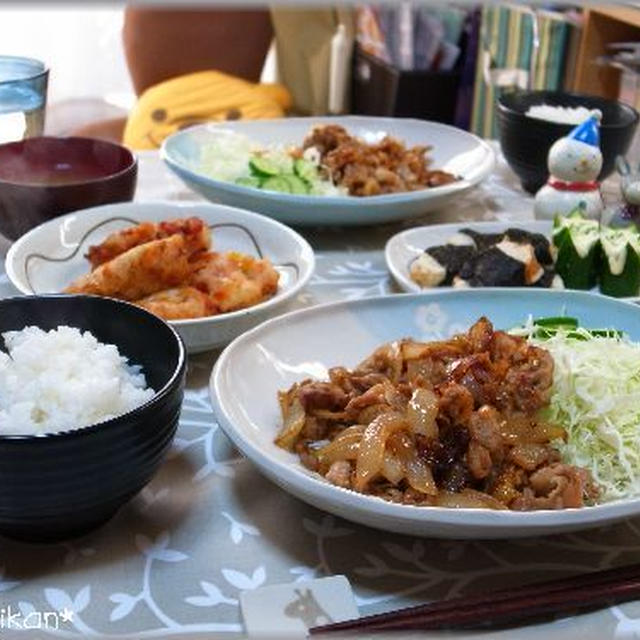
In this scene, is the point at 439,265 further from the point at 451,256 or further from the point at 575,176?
the point at 575,176

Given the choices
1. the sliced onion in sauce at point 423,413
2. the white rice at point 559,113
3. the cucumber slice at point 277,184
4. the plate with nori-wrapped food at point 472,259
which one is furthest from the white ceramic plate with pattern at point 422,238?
the sliced onion in sauce at point 423,413

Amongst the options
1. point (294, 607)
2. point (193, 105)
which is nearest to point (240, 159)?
point (294, 607)

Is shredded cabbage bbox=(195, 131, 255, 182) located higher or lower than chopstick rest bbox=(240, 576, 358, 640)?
higher

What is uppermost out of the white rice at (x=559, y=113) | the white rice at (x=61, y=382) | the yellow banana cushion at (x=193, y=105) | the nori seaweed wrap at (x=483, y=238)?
the white rice at (x=559, y=113)

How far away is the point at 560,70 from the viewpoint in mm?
3285

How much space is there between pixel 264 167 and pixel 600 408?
38.8 inches

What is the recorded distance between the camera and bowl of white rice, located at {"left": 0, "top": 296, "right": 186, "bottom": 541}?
75 cm

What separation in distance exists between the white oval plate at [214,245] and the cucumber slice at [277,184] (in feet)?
0.63

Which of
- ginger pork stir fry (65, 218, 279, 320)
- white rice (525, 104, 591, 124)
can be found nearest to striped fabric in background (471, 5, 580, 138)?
white rice (525, 104, 591, 124)

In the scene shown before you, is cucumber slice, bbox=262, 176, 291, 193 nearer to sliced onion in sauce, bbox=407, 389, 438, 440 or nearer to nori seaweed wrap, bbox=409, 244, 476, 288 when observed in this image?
nori seaweed wrap, bbox=409, 244, 476, 288

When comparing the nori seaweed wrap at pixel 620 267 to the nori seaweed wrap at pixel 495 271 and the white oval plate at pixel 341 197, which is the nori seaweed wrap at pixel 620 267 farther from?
the white oval plate at pixel 341 197

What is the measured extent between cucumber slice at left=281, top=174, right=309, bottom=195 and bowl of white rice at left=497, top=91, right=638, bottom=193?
1.64ft

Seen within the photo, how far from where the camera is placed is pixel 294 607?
754mm

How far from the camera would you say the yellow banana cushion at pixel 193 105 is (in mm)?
3172
